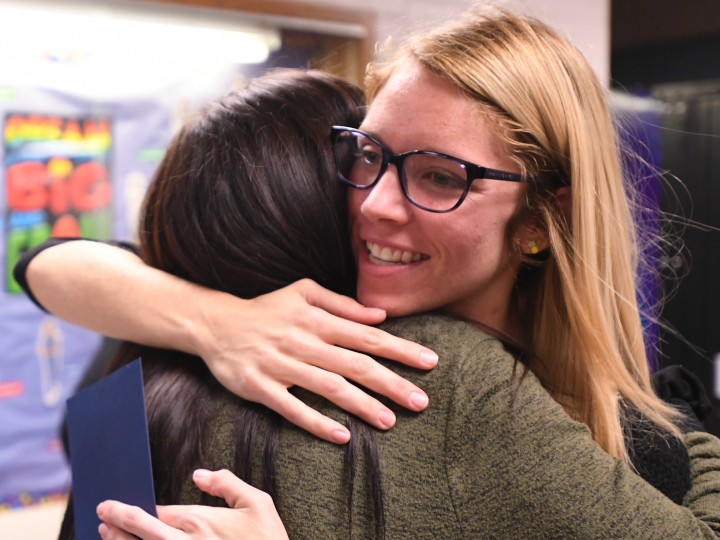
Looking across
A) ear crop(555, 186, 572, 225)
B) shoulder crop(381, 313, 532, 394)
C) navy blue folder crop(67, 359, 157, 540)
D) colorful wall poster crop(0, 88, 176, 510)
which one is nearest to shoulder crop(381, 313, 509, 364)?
shoulder crop(381, 313, 532, 394)

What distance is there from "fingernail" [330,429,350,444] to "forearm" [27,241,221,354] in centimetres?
28

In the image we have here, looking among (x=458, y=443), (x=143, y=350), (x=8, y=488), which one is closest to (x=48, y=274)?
(x=143, y=350)

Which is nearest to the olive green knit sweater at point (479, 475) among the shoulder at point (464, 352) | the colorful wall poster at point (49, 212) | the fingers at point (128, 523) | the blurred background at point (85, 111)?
the shoulder at point (464, 352)

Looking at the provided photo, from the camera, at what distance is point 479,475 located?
0.88 m

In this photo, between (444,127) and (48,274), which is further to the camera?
(48,274)

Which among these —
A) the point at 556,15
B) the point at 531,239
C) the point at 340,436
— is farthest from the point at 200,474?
the point at 556,15

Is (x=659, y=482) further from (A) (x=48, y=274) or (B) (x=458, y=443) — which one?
(A) (x=48, y=274)

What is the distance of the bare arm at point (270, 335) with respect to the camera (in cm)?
97

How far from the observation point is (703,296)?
11.4 feet

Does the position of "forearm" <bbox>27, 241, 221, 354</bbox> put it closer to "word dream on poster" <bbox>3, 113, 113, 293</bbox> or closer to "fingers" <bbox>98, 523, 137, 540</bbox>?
"fingers" <bbox>98, 523, 137, 540</bbox>

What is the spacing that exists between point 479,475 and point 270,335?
14.0 inches

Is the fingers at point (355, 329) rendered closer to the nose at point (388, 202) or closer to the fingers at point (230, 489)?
the nose at point (388, 202)

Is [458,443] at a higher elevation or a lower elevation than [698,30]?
lower

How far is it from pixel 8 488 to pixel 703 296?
287 cm
